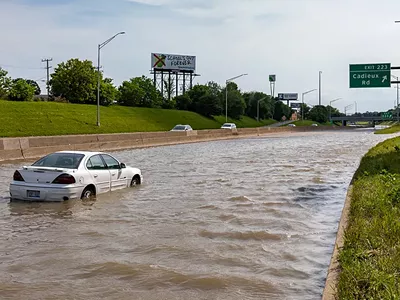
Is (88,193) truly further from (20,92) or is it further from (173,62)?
(173,62)

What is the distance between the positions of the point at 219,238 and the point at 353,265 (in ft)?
12.8

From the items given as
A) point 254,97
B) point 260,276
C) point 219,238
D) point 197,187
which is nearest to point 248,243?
point 219,238

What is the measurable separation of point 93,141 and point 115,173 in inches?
943

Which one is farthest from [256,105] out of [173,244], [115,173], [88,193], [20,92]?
[173,244]

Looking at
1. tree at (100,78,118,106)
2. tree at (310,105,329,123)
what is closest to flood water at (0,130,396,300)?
tree at (100,78,118,106)

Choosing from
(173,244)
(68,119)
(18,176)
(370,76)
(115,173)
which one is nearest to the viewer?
(173,244)

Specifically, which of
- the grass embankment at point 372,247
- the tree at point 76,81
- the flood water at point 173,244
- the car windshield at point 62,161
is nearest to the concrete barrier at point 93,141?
the flood water at point 173,244

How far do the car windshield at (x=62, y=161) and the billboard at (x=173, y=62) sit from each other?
96288 millimetres

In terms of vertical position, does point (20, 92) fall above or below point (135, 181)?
above

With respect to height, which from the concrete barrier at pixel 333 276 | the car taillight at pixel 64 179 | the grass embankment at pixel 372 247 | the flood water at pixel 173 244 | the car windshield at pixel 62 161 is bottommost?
the flood water at pixel 173 244

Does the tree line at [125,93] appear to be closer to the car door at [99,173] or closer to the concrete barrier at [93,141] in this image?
the concrete barrier at [93,141]

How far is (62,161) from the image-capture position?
13883 millimetres

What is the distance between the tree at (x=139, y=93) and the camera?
8644cm

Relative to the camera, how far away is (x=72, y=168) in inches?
530
